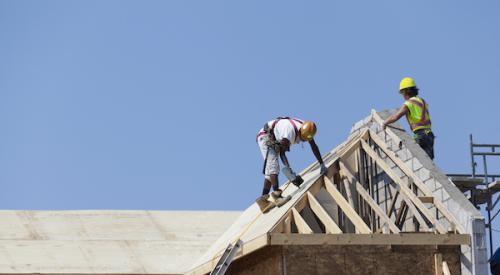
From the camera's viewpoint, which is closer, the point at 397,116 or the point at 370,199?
the point at 370,199

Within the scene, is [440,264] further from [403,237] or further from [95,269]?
[95,269]

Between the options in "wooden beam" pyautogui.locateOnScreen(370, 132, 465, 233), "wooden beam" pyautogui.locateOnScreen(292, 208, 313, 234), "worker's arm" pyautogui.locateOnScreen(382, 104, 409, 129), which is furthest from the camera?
"worker's arm" pyautogui.locateOnScreen(382, 104, 409, 129)

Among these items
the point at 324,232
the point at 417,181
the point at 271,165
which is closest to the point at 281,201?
the point at 271,165

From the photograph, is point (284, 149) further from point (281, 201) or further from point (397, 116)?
point (397, 116)

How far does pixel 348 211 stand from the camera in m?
16.6

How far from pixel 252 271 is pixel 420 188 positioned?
2771 mm

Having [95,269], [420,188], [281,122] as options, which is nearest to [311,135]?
[281,122]

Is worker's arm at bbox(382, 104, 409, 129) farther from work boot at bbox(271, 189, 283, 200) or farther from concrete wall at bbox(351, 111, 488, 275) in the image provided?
work boot at bbox(271, 189, 283, 200)

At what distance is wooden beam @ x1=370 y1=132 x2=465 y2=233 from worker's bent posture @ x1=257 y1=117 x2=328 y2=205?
3.69ft

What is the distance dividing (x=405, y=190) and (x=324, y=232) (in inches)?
106

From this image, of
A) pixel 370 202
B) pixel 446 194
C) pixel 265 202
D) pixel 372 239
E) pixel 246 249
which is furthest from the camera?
pixel 265 202

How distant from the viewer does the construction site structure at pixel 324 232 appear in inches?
634

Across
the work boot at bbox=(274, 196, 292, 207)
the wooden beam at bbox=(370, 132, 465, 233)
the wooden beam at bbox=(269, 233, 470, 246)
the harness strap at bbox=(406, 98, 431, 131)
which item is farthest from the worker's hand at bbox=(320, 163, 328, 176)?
the harness strap at bbox=(406, 98, 431, 131)

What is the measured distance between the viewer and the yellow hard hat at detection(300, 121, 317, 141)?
17.2 m
